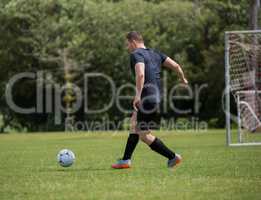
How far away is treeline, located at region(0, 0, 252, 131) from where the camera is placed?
42.2 metres

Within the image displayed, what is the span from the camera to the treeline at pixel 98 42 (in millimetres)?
42188

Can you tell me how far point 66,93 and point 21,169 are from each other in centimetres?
3141

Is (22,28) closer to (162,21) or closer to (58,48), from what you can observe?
(58,48)

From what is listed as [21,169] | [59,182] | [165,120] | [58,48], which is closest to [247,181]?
[59,182]

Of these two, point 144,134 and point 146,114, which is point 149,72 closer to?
point 146,114

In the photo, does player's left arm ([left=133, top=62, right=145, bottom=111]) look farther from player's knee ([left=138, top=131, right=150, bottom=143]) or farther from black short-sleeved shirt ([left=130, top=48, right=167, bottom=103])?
player's knee ([left=138, top=131, right=150, bottom=143])

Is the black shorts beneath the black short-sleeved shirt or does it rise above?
beneath

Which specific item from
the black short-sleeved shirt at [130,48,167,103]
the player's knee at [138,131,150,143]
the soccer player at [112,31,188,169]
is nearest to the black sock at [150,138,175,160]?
the soccer player at [112,31,188,169]

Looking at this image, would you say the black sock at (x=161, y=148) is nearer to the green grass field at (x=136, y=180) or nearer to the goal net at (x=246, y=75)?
the green grass field at (x=136, y=180)

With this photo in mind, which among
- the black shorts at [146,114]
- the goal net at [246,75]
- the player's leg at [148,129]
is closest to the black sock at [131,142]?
the player's leg at [148,129]

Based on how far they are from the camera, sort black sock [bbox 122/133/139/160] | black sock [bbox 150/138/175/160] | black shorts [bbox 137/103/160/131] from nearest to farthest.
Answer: black shorts [bbox 137/103/160/131] < black sock [bbox 150/138/175/160] < black sock [bbox 122/133/139/160]

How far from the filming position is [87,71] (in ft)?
143

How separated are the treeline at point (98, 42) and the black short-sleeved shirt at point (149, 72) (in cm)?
3166

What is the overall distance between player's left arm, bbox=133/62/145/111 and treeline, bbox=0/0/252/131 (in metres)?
32.0
